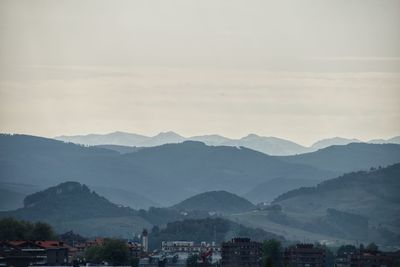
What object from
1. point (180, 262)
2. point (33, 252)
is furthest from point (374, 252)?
→ point (33, 252)

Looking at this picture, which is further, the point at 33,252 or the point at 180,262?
the point at 180,262

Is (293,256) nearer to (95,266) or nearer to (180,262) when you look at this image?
(180,262)

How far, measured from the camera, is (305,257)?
169000mm

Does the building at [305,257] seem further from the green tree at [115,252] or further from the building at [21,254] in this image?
the building at [21,254]

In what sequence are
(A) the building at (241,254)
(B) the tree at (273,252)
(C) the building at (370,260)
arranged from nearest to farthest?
(C) the building at (370,260) → (B) the tree at (273,252) → (A) the building at (241,254)

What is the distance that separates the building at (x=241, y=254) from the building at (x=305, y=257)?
2640 mm

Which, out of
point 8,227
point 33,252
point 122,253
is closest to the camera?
point 33,252

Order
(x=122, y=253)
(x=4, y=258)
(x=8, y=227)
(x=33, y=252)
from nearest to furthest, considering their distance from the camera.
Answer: (x=4, y=258) → (x=33, y=252) → (x=122, y=253) → (x=8, y=227)

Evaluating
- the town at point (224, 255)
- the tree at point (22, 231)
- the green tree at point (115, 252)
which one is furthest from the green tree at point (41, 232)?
the green tree at point (115, 252)

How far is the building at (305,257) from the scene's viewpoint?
166087mm

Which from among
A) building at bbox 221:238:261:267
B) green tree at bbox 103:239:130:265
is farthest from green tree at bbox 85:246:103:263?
building at bbox 221:238:261:267

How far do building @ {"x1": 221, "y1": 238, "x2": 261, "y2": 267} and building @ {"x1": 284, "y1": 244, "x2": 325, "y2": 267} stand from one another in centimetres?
264

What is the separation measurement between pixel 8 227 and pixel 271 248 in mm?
23389

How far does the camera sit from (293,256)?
166875 mm
